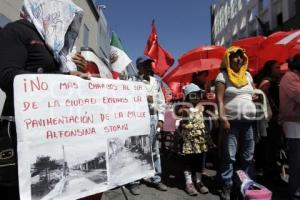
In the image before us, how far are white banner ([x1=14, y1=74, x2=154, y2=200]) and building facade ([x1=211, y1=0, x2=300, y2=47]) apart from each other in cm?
2232

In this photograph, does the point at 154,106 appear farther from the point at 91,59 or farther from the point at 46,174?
A: the point at 46,174

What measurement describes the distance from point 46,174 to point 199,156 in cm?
390

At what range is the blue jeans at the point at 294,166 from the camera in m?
5.15

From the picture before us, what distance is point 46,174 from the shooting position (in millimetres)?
2219

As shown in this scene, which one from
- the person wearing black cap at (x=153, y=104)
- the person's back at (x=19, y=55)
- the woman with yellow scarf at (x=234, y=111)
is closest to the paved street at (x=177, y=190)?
the person wearing black cap at (x=153, y=104)

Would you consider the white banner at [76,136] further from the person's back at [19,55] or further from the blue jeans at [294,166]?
the blue jeans at [294,166]

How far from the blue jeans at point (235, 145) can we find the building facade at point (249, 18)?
1959 cm

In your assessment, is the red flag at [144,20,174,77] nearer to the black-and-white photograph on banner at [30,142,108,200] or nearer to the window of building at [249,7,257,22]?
the black-and-white photograph on banner at [30,142,108,200]

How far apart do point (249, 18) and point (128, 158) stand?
3545cm

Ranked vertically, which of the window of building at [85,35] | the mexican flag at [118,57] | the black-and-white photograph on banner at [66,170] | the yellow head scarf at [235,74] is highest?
the window of building at [85,35]

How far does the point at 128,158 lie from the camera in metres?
2.70

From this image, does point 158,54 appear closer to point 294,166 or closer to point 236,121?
point 236,121

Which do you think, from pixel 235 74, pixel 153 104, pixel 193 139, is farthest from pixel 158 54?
pixel 235 74

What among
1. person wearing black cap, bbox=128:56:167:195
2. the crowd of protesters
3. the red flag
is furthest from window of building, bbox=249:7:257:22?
person wearing black cap, bbox=128:56:167:195
